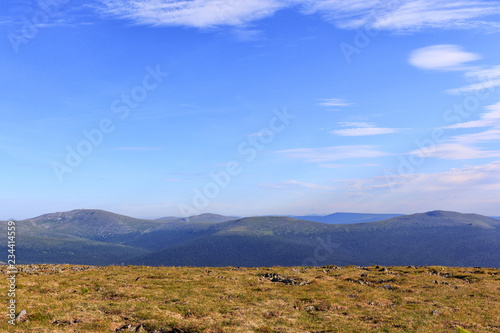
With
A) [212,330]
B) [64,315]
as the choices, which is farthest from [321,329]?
[64,315]

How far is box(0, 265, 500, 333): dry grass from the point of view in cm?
2347

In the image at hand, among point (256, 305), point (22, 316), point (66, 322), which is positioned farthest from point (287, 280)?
point (22, 316)

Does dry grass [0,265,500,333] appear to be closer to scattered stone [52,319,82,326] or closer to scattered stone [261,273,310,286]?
scattered stone [52,319,82,326]

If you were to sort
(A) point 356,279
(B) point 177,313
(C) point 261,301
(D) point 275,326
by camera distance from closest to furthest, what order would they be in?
1. (D) point 275,326
2. (B) point 177,313
3. (C) point 261,301
4. (A) point 356,279

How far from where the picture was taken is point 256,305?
3005cm

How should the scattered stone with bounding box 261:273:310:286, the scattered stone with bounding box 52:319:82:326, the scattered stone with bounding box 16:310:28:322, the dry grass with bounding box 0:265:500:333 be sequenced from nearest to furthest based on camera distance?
the scattered stone with bounding box 52:319:82:326
the scattered stone with bounding box 16:310:28:322
the dry grass with bounding box 0:265:500:333
the scattered stone with bounding box 261:273:310:286

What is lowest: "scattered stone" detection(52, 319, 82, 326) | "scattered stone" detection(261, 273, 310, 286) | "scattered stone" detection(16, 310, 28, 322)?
"scattered stone" detection(261, 273, 310, 286)

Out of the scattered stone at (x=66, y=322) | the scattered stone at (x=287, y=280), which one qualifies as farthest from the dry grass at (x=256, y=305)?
the scattered stone at (x=287, y=280)

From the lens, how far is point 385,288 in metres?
40.0

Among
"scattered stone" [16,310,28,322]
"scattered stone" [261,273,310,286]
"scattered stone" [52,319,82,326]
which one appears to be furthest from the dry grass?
"scattered stone" [261,273,310,286]

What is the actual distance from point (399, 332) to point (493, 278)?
34.4 metres

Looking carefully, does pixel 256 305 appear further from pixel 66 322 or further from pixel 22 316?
pixel 22 316

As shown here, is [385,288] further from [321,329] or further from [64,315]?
[64,315]

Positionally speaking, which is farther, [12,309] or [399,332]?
[12,309]
